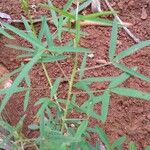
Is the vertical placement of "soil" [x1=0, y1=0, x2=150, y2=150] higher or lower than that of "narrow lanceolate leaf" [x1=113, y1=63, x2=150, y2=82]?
lower

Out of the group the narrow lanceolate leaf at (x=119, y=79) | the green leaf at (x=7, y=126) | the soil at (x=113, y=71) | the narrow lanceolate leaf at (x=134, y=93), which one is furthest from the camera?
the soil at (x=113, y=71)

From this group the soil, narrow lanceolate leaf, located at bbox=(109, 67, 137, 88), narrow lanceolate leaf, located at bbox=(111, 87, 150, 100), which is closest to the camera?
narrow lanceolate leaf, located at bbox=(111, 87, 150, 100)

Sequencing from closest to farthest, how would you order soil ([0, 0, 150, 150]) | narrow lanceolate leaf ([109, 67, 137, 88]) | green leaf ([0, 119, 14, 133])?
narrow lanceolate leaf ([109, 67, 137, 88]), green leaf ([0, 119, 14, 133]), soil ([0, 0, 150, 150])

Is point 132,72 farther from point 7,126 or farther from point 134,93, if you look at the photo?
point 7,126

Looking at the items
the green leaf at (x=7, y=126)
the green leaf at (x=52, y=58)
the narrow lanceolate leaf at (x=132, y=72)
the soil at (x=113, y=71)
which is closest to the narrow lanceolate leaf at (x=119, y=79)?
the narrow lanceolate leaf at (x=132, y=72)

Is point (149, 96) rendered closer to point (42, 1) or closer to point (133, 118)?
point (133, 118)

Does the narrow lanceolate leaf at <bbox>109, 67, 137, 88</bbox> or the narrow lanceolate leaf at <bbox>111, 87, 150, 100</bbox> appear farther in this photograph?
the narrow lanceolate leaf at <bbox>109, 67, 137, 88</bbox>

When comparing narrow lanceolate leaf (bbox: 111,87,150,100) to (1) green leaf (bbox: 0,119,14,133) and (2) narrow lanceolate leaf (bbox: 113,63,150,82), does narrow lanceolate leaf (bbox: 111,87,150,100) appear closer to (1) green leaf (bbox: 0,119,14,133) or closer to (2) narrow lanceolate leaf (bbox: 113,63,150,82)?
(2) narrow lanceolate leaf (bbox: 113,63,150,82)

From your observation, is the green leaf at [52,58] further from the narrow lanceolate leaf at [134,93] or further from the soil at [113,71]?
the soil at [113,71]

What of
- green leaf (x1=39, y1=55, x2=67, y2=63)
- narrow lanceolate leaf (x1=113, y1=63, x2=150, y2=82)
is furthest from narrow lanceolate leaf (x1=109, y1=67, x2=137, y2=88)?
green leaf (x1=39, y1=55, x2=67, y2=63)

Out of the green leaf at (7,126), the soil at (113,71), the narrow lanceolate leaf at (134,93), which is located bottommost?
the soil at (113,71)
